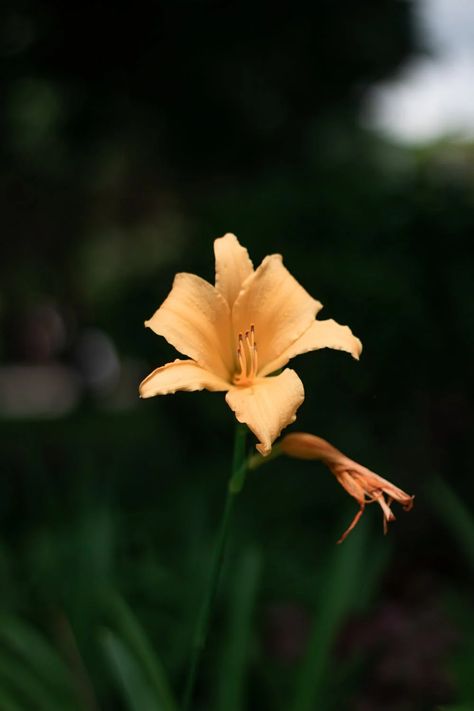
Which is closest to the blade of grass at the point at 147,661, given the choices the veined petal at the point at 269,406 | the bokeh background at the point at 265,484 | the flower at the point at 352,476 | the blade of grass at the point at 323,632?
the bokeh background at the point at 265,484

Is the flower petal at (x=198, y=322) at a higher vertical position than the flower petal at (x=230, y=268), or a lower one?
lower

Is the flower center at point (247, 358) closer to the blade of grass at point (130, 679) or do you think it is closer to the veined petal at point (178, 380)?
the veined petal at point (178, 380)

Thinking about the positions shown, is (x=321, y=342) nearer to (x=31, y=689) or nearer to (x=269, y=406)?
(x=269, y=406)

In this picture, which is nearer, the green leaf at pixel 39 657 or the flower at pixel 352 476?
the flower at pixel 352 476

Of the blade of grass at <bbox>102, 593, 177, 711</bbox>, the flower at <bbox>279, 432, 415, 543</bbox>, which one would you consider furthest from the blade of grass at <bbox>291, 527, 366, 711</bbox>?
the flower at <bbox>279, 432, 415, 543</bbox>

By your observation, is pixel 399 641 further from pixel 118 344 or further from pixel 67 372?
pixel 67 372

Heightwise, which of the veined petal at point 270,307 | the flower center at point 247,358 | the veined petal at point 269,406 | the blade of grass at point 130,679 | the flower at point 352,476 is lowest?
the blade of grass at point 130,679
